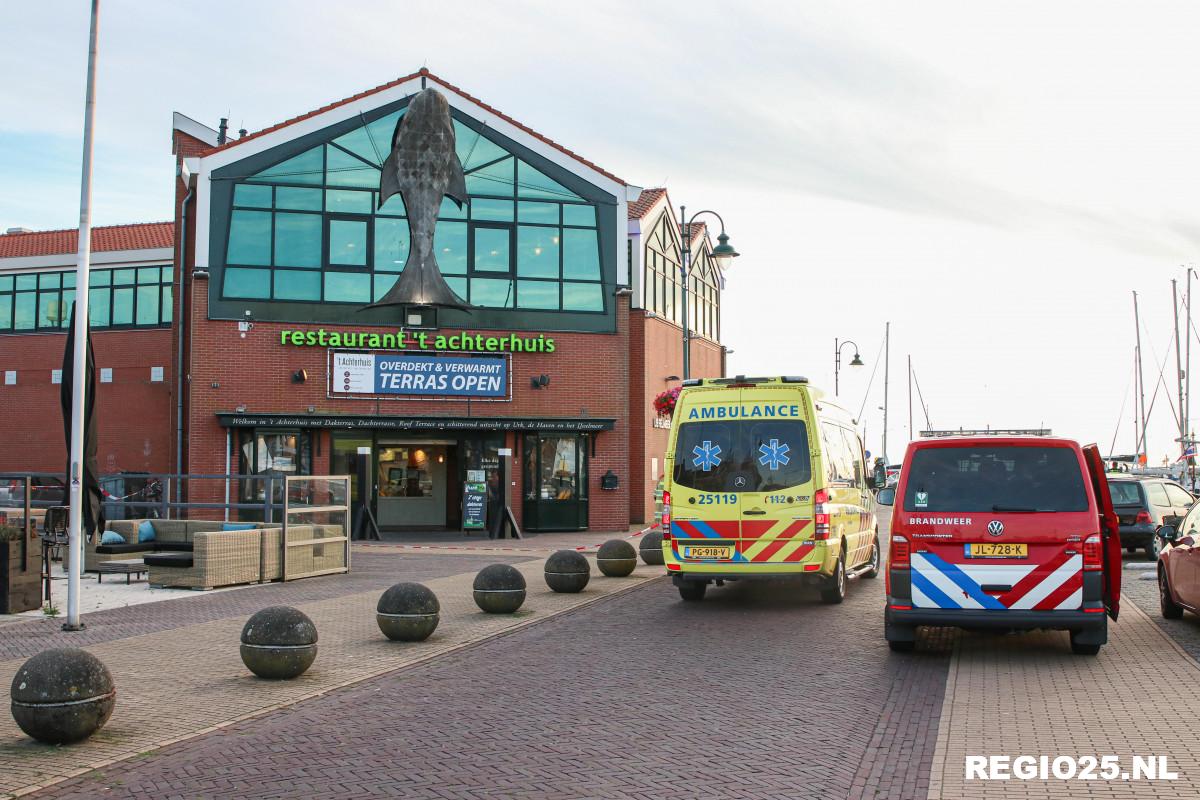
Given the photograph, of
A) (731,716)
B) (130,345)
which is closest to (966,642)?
(731,716)

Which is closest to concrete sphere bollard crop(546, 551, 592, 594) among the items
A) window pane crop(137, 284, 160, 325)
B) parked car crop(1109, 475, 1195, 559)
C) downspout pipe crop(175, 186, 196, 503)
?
parked car crop(1109, 475, 1195, 559)

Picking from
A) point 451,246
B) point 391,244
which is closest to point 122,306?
point 391,244

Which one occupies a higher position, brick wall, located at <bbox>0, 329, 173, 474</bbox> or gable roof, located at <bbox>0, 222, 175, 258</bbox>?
gable roof, located at <bbox>0, 222, 175, 258</bbox>

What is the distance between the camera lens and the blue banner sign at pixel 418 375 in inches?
1153

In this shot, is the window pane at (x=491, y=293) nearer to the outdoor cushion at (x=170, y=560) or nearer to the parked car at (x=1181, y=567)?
the outdoor cushion at (x=170, y=560)

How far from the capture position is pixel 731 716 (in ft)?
27.5

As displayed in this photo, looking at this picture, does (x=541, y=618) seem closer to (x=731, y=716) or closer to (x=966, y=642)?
(x=966, y=642)

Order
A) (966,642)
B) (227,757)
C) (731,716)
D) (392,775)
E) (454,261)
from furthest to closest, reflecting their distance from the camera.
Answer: (454,261) → (966,642) → (731,716) → (227,757) → (392,775)

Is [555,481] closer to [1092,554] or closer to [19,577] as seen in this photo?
[19,577]

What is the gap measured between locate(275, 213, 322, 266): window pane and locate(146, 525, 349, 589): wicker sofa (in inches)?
475

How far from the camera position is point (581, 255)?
102 ft

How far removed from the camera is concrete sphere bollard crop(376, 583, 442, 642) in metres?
11.9

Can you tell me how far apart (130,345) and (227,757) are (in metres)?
36.4

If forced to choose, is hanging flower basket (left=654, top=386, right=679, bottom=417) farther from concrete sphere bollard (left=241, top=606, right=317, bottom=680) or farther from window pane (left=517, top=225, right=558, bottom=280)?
concrete sphere bollard (left=241, top=606, right=317, bottom=680)
